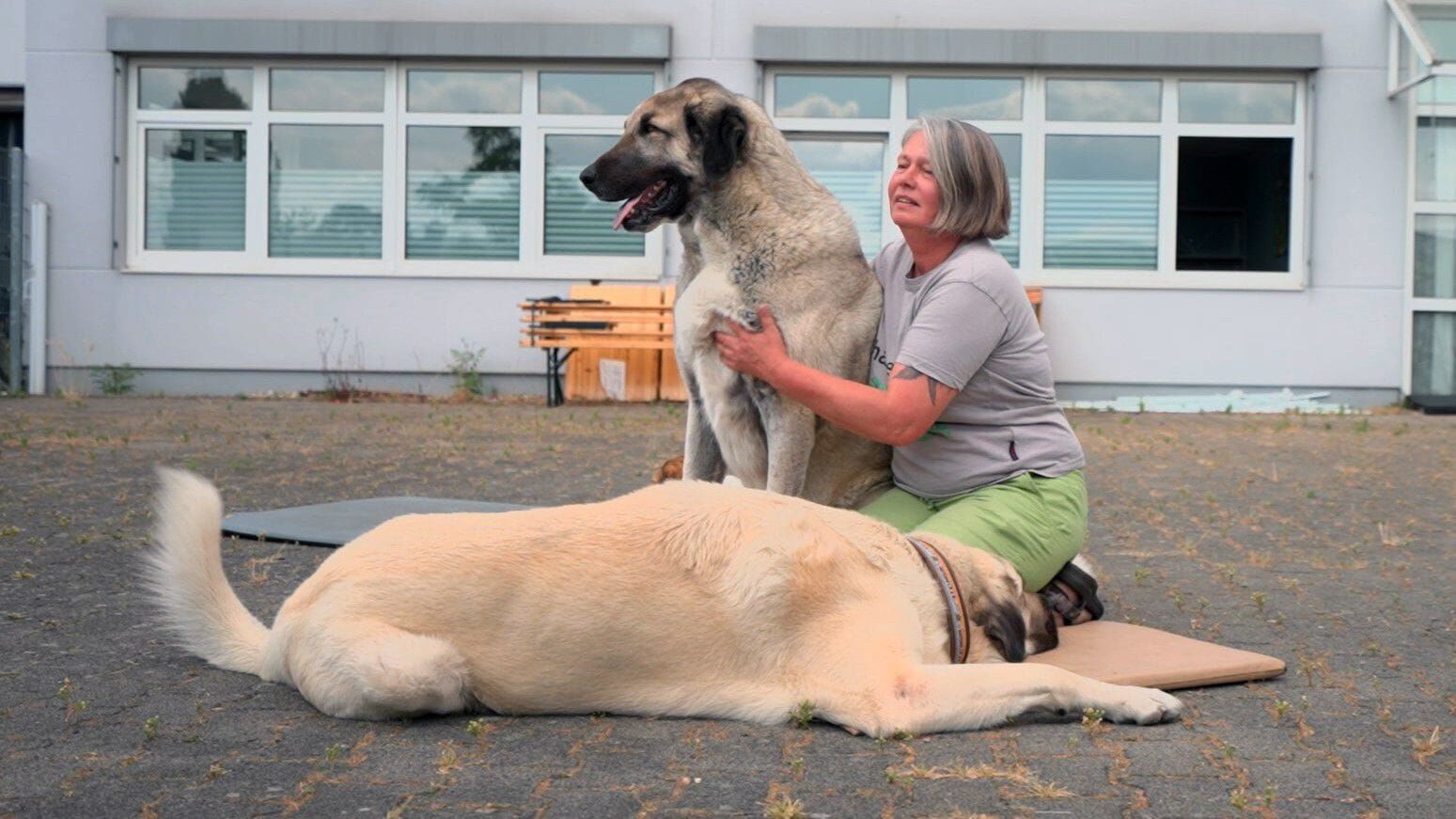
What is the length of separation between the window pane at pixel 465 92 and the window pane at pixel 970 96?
411cm

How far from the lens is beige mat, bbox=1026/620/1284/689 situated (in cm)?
377

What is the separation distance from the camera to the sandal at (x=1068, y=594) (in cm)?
447

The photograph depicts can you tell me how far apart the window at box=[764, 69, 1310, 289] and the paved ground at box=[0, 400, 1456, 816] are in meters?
7.56

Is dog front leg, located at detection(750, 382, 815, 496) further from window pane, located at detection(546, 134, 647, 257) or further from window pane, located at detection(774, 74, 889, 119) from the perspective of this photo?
window pane, located at detection(774, 74, 889, 119)

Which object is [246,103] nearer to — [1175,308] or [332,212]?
[332,212]

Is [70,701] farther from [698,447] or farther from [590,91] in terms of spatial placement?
[590,91]

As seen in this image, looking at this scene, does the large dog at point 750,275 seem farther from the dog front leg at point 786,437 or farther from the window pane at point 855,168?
the window pane at point 855,168

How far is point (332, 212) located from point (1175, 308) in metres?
8.62

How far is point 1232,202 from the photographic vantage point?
15.5m

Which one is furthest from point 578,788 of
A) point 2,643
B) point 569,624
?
point 2,643

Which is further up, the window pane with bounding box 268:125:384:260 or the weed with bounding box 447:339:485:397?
the window pane with bounding box 268:125:384:260

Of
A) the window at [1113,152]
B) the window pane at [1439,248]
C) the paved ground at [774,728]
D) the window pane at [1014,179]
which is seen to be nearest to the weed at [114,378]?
the window at [1113,152]

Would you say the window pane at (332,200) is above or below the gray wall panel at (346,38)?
below

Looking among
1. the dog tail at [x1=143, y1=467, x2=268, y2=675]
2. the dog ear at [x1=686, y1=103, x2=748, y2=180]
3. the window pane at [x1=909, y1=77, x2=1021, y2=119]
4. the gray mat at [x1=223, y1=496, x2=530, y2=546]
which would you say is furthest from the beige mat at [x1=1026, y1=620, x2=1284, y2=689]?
the window pane at [x1=909, y1=77, x2=1021, y2=119]
